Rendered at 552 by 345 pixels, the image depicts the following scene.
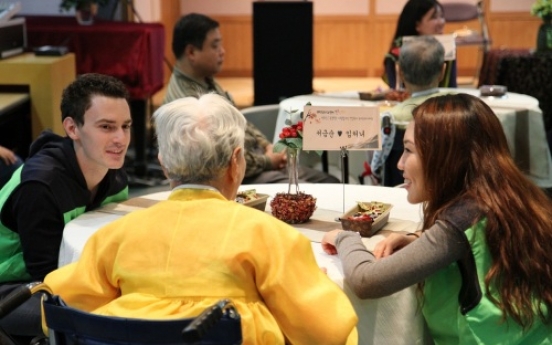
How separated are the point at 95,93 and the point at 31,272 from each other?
54cm

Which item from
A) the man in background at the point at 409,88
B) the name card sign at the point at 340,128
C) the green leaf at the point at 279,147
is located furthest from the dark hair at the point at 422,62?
the green leaf at the point at 279,147

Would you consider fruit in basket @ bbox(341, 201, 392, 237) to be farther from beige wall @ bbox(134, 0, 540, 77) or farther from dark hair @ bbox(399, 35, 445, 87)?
beige wall @ bbox(134, 0, 540, 77)

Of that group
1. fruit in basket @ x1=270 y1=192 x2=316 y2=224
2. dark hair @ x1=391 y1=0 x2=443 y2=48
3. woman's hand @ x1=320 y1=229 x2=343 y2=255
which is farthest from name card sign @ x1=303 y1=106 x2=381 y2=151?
dark hair @ x1=391 y1=0 x2=443 y2=48

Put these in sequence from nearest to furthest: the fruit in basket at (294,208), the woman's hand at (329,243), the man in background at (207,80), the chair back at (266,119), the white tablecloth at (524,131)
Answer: the woman's hand at (329,243) → the fruit in basket at (294,208) → the man in background at (207,80) → the white tablecloth at (524,131) → the chair back at (266,119)

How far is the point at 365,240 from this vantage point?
8.18ft

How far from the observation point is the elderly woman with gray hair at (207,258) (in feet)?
5.82

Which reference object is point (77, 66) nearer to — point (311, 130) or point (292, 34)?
point (292, 34)

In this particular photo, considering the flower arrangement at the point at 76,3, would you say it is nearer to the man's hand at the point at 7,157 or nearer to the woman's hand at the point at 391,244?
the man's hand at the point at 7,157

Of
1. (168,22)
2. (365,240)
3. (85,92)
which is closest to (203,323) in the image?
(365,240)

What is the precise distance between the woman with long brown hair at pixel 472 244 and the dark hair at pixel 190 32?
2377mm

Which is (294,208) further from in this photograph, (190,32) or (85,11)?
(85,11)

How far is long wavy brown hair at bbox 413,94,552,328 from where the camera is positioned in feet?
6.87

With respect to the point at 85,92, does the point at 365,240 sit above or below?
below

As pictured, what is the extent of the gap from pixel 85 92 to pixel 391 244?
1.03 m
